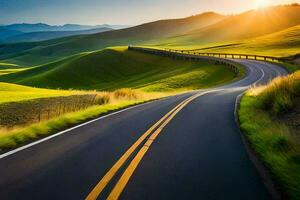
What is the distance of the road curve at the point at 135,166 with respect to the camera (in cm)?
543

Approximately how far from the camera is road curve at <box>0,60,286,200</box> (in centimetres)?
543

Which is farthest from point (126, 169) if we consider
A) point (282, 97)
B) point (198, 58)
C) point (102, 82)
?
point (198, 58)

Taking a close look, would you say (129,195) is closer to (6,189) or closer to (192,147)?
(6,189)

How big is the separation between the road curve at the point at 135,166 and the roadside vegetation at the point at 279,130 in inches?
17.2

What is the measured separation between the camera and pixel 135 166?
6.73m

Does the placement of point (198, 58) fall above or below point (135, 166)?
below

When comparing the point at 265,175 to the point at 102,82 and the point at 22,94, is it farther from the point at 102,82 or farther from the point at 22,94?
the point at 102,82

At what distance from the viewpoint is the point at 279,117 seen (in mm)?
12023

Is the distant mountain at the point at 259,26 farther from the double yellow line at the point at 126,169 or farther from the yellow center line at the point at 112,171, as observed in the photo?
the yellow center line at the point at 112,171

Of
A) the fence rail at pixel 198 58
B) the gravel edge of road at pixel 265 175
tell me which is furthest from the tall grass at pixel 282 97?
the fence rail at pixel 198 58

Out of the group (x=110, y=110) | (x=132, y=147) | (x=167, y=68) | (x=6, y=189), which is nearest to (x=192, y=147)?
(x=132, y=147)

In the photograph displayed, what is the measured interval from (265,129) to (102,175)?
592 cm

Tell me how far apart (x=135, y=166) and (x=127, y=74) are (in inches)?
2549

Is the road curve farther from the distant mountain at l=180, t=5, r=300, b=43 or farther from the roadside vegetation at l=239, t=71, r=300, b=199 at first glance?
the distant mountain at l=180, t=5, r=300, b=43
